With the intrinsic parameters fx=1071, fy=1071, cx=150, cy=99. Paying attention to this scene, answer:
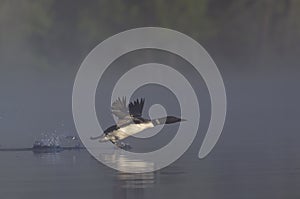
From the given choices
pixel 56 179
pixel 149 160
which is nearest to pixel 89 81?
pixel 149 160

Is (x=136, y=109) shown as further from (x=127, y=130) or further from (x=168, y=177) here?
(x=168, y=177)

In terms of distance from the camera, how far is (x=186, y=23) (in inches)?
542

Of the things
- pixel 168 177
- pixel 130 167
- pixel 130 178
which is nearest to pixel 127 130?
pixel 130 167

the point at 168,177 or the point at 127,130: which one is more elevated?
the point at 127,130

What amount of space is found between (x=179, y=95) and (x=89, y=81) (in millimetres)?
1146

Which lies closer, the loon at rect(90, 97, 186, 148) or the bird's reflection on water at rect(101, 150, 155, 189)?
the bird's reflection on water at rect(101, 150, 155, 189)

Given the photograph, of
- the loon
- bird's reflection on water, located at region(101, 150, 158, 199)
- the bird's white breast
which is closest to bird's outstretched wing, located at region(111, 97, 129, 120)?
the loon

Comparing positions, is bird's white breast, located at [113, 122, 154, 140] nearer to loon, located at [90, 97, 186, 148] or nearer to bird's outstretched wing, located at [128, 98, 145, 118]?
loon, located at [90, 97, 186, 148]

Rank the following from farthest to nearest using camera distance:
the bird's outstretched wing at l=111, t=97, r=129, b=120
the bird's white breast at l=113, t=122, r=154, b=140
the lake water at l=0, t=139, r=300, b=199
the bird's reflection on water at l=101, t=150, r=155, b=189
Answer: the bird's white breast at l=113, t=122, r=154, b=140
the bird's outstretched wing at l=111, t=97, r=129, b=120
the bird's reflection on water at l=101, t=150, r=155, b=189
the lake water at l=0, t=139, r=300, b=199

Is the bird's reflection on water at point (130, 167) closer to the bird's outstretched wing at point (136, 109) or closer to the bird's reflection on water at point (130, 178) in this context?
the bird's reflection on water at point (130, 178)

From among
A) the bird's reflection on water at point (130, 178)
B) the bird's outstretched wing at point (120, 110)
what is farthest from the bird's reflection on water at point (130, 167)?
the bird's outstretched wing at point (120, 110)

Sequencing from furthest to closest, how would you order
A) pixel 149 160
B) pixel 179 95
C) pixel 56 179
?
pixel 179 95
pixel 149 160
pixel 56 179

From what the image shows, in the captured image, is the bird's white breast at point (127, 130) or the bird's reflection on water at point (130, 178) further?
the bird's white breast at point (127, 130)

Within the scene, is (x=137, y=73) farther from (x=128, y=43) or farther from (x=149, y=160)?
(x=149, y=160)
